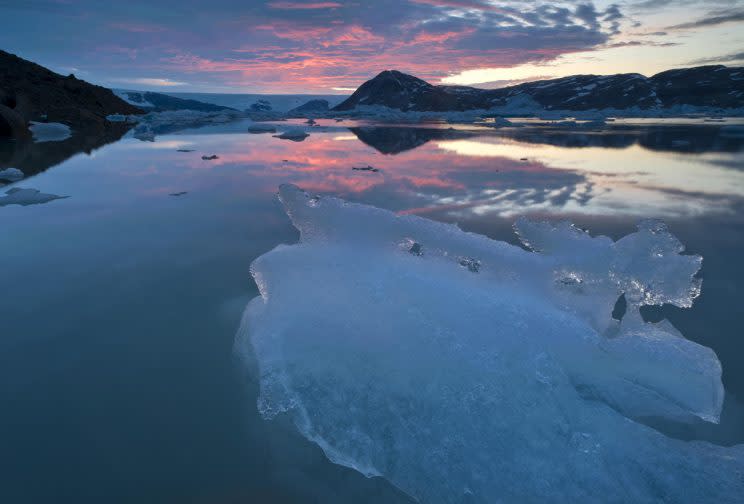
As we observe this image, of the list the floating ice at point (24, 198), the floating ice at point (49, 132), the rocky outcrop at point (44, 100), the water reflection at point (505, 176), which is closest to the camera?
the floating ice at point (24, 198)

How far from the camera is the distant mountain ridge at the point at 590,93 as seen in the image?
65.9 meters

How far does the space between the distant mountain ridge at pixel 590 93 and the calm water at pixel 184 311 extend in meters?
71.6

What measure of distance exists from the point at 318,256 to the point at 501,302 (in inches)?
66.5

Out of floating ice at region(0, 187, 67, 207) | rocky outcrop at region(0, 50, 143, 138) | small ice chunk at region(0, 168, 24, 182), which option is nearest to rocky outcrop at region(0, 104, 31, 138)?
rocky outcrop at region(0, 50, 143, 138)

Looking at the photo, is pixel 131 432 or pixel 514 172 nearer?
pixel 131 432

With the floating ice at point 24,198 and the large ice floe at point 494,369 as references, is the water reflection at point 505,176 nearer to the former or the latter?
the large ice floe at point 494,369

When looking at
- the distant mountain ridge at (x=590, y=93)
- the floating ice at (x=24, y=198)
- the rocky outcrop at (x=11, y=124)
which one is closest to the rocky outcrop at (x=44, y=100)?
the rocky outcrop at (x=11, y=124)

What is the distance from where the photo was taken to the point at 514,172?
31.8 ft

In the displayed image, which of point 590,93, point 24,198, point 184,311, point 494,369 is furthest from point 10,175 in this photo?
point 590,93

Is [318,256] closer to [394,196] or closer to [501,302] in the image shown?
[501,302]

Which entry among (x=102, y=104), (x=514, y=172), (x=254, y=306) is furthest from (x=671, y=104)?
(x=254, y=306)

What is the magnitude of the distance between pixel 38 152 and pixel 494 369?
15360mm

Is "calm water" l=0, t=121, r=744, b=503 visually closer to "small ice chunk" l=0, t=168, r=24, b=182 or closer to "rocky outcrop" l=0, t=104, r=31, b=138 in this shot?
"small ice chunk" l=0, t=168, r=24, b=182

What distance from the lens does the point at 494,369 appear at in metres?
2.33
